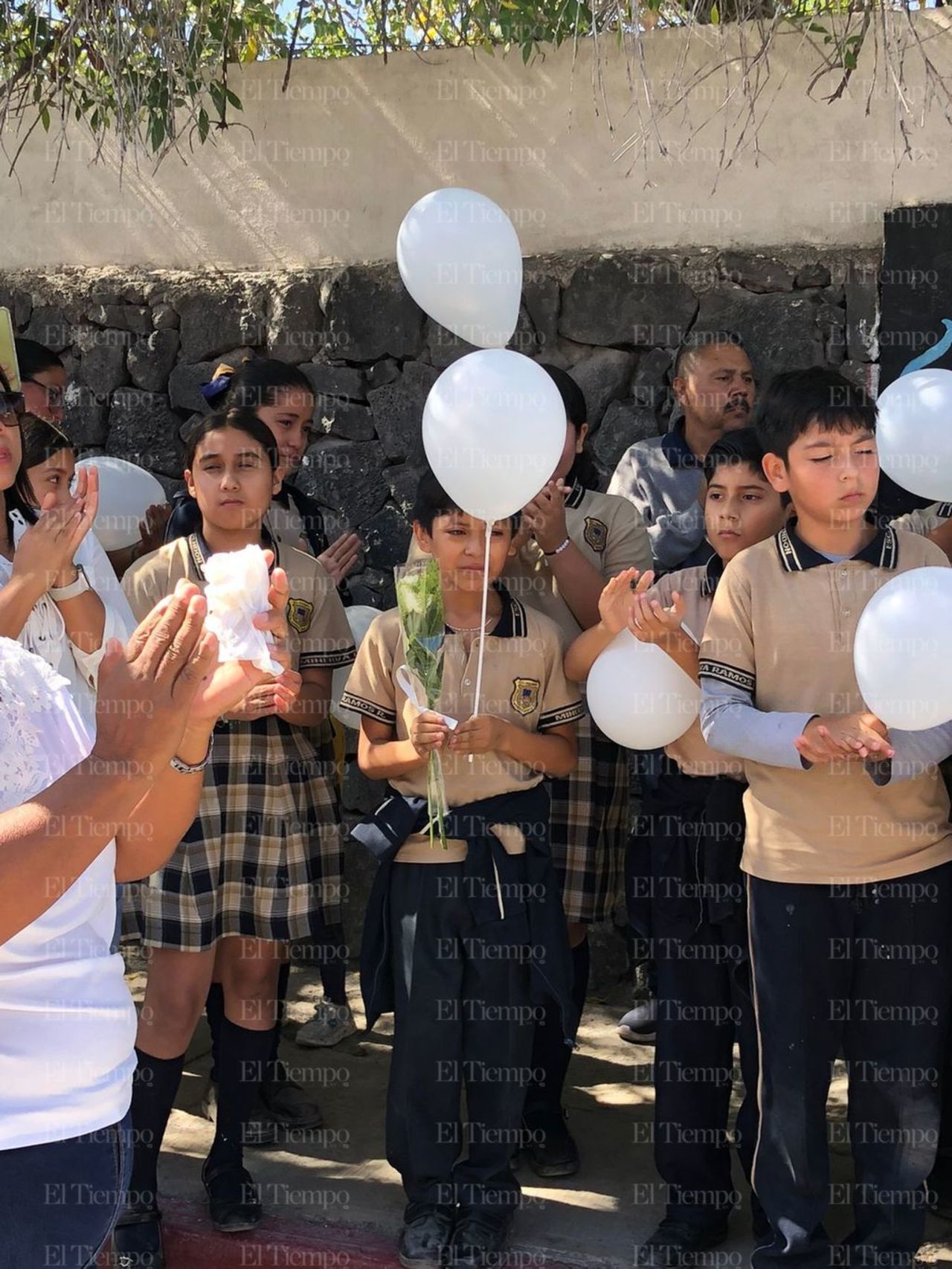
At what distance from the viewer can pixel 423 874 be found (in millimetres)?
3041

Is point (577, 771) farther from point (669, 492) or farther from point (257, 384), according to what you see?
point (257, 384)

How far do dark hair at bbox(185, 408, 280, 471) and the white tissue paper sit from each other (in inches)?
46.4

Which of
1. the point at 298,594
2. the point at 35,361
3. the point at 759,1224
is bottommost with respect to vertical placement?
the point at 759,1224

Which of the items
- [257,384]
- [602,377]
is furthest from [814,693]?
[602,377]

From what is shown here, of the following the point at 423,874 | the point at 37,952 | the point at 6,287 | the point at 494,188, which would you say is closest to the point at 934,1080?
the point at 423,874

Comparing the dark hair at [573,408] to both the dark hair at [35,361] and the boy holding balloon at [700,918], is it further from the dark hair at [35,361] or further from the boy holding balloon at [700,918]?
the dark hair at [35,361]

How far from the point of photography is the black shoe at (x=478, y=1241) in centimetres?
289

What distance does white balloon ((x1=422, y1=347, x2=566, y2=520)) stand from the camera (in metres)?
2.92

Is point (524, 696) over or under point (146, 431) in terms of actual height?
under

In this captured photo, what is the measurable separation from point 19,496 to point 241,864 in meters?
0.93

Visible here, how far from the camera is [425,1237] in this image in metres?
2.94

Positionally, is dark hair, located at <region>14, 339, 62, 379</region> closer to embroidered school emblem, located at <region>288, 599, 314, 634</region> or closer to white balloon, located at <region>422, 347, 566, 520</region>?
embroidered school emblem, located at <region>288, 599, 314, 634</region>

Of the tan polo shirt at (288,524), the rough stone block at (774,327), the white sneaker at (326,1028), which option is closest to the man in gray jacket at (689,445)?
the rough stone block at (774,327)

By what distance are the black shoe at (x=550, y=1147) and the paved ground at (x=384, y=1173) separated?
3cm
